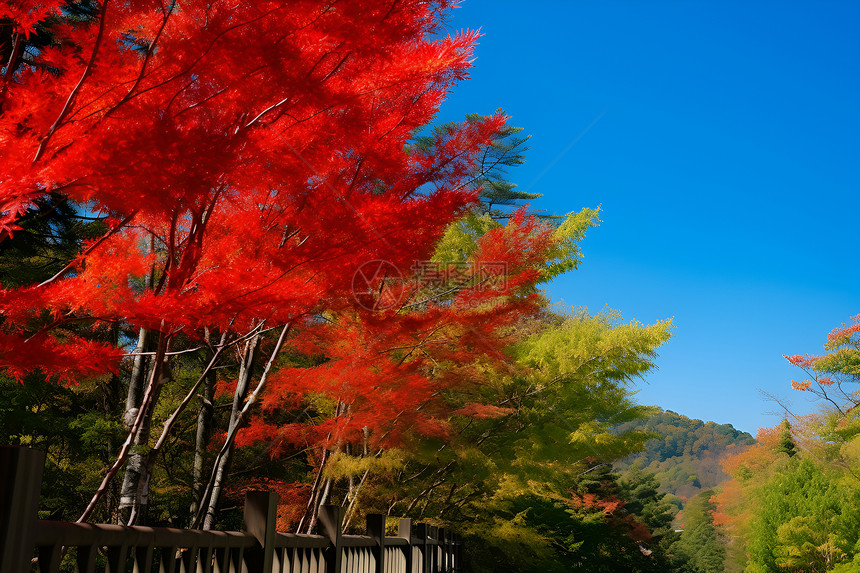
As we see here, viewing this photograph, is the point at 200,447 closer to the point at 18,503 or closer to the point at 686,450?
the point at 18,503

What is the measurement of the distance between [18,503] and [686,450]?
15126cm

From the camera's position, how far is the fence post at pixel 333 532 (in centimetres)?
449

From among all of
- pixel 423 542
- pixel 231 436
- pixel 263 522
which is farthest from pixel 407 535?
pixel 263 522

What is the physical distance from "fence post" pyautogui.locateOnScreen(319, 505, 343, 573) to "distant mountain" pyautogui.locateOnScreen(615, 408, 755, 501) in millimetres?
122683

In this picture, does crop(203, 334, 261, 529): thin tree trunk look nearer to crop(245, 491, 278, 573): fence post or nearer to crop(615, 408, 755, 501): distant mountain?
crop(245, 491, 278, 573): fence post

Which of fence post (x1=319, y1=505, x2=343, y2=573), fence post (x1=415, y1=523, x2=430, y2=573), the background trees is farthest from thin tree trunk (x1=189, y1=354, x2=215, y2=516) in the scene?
the background trees

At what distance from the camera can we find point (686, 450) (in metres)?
138

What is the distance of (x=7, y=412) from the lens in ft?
45.1

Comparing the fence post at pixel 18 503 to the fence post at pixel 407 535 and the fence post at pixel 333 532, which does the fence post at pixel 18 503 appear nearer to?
the fence post at pixel 333 532

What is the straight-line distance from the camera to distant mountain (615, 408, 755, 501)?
12044 cm

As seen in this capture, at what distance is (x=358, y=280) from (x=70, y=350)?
9.67 ft

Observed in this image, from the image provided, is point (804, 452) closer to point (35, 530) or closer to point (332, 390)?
point (332, 390)

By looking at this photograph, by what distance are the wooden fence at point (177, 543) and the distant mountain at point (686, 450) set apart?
122m

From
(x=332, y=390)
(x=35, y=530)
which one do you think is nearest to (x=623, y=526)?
(x=332, y=390)
